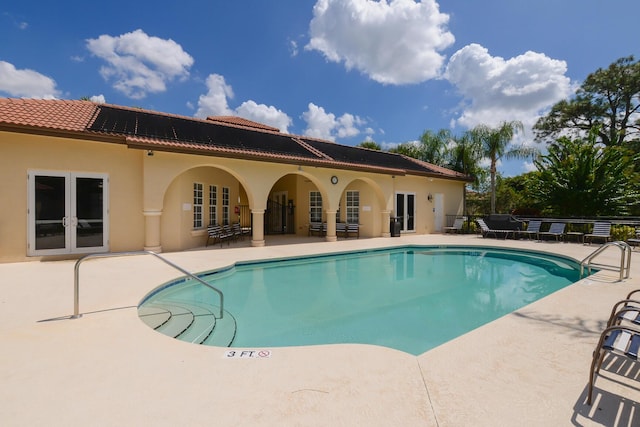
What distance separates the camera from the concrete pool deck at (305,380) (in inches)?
99.7

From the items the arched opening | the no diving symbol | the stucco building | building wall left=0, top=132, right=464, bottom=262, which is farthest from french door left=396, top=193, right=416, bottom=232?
the no diving symbol

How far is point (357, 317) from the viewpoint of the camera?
6402 mm

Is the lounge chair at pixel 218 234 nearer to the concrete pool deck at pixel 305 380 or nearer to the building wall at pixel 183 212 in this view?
the building wall at pixel 183 212

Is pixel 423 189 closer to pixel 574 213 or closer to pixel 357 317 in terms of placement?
pixel 574 213

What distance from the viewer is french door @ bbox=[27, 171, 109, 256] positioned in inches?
376

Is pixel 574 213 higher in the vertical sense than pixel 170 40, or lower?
lower

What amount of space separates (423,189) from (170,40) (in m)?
17.2

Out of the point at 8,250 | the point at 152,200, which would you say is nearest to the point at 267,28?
the point at 152,200

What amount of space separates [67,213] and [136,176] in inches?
93.2

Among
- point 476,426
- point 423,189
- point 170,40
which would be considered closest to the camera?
point 476,426

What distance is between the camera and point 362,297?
7797 mm

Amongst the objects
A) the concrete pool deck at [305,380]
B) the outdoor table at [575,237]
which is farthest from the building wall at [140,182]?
the outdoor table at [575,237]

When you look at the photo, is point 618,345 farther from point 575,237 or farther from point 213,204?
point 575,237

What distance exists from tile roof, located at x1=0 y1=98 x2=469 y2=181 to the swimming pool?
4991 mm
